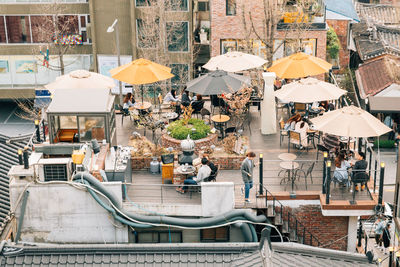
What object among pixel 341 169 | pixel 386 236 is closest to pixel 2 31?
pixel 386 236

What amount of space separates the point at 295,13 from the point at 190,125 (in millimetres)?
16007

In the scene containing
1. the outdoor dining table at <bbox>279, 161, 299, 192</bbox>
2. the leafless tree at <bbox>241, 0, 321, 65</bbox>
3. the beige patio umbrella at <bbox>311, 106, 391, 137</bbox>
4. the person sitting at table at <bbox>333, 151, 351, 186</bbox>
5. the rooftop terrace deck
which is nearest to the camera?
the beige patio umbrella at <bbox>311, 106, 391, 137</bbox>

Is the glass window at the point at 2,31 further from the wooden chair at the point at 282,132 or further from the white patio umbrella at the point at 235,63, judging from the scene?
the wooden chair at the point at 282,132

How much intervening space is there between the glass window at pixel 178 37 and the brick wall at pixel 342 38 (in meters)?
11.5

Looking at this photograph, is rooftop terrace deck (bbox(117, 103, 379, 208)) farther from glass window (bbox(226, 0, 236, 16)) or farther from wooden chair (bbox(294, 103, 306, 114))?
glass window (bbox(226, 0, 236, 16))

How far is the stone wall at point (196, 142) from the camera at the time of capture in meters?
25.0

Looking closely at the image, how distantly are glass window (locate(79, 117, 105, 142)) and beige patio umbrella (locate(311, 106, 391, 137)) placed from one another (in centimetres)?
767

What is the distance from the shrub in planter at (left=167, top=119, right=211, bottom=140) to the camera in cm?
2520

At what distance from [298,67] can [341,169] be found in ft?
21.1

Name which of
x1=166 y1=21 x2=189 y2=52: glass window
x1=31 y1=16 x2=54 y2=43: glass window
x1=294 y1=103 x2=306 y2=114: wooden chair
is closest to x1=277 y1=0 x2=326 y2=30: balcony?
x1=166 y1=21 x2=189 y2=52: glass window

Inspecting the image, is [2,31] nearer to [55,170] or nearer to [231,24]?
[231,24]

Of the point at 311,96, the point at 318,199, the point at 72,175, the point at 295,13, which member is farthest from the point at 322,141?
the point at 295,13

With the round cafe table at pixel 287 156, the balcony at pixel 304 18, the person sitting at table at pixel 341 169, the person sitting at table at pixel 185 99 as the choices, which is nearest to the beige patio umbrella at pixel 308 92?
the round cafe table at pixel 287 156

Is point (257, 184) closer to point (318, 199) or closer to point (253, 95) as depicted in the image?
point (318, 199)
